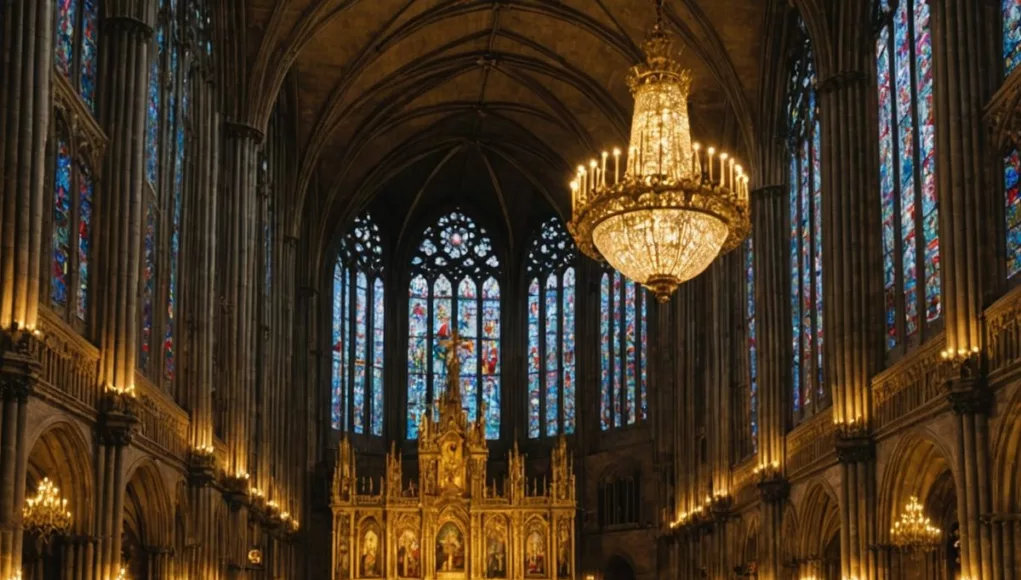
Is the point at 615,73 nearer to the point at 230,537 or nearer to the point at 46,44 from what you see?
the point at 230,537

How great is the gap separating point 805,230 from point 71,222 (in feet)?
65.7

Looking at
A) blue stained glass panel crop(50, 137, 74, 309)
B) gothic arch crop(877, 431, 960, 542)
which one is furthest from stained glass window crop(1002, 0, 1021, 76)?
blue stained glass panel crop(50, 137, 74, 309)

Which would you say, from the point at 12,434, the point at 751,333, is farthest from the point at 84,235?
the point at 751,333

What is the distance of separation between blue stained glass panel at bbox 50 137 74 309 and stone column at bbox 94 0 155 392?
3.99 ft

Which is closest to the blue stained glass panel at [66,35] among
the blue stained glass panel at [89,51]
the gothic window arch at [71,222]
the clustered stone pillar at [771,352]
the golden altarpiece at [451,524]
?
the blue stained glass panel at [89,51]

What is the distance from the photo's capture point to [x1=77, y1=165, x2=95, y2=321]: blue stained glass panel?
25875 millimetres

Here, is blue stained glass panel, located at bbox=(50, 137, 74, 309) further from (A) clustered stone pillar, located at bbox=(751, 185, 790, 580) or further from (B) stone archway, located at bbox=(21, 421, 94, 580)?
(A) clustered stone pillar, located at bbox=(751, 185, 790, 580)

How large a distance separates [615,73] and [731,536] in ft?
54.6

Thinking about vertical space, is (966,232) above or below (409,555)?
above

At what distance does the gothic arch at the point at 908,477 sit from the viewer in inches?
1092

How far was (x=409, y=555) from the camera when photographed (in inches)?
1929

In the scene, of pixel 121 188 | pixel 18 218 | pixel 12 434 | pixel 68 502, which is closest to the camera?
pixel 12 434

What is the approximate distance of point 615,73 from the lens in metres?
48.5

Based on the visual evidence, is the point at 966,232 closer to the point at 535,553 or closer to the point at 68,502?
the point at 68,502
